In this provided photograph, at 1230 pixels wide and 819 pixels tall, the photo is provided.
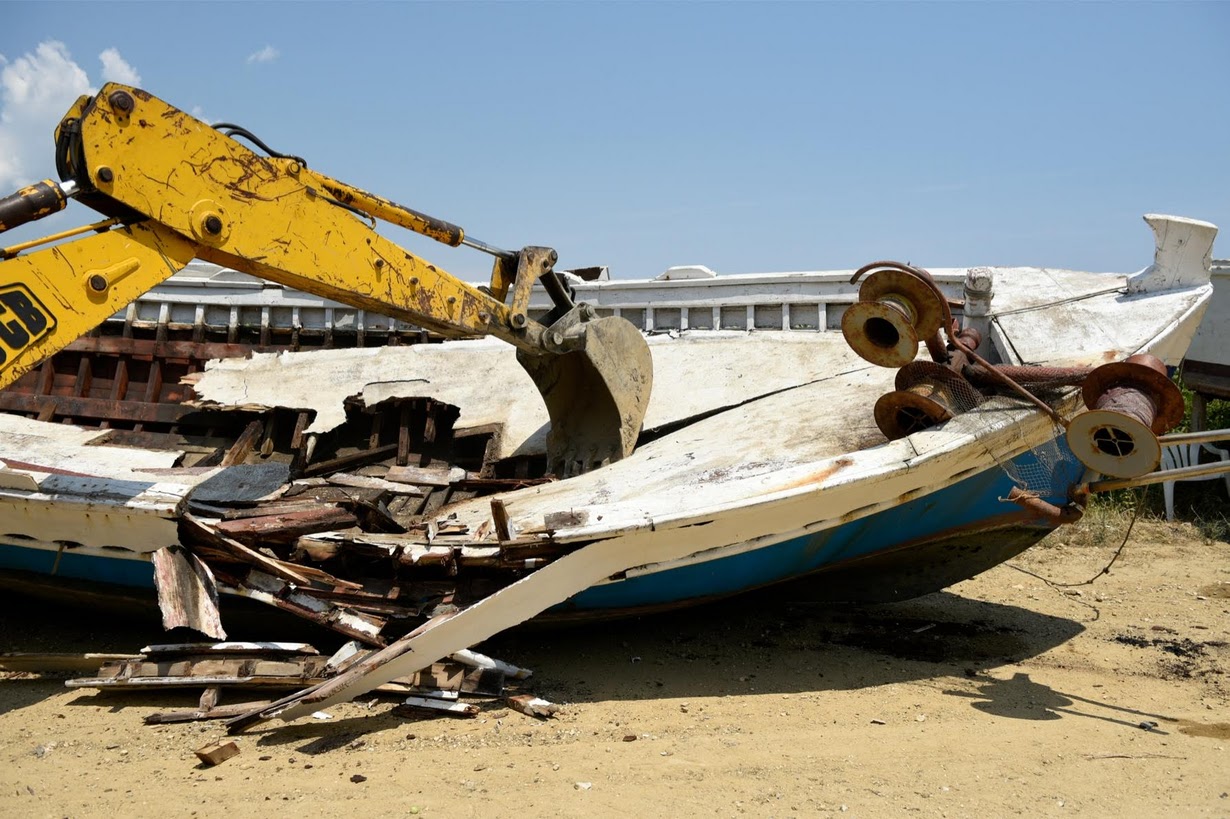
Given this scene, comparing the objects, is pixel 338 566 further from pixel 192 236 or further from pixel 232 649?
pixel 192 236

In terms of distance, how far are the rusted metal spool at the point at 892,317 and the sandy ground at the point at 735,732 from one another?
5.21 ft

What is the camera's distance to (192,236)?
4.42 meters

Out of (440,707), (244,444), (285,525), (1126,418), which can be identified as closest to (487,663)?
(440,707)

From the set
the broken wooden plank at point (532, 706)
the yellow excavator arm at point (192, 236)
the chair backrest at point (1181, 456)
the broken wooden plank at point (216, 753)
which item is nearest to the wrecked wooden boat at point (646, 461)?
the broken wooden plank at point (532, 706)

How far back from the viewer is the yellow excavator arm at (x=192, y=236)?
13.2 ft

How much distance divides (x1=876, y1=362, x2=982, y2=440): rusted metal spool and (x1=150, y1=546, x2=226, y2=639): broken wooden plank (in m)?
3.38

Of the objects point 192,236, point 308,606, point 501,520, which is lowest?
point 308,606

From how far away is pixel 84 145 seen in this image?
4.07 meters

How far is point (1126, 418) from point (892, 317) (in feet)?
3.97

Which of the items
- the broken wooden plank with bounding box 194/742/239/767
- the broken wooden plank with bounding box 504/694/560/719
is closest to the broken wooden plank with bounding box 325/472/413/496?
the broken wooden plank with bounding box 504/694/560/719

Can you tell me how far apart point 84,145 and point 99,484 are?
1.76 m

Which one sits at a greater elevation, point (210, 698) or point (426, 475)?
point (426, 475)

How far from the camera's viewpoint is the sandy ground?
3.47 metres

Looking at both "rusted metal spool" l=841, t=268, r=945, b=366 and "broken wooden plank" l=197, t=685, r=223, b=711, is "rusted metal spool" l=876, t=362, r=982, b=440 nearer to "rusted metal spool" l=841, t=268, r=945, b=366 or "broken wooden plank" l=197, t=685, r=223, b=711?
"rusted metal spool" l=841, t=268, r=945, b=366
